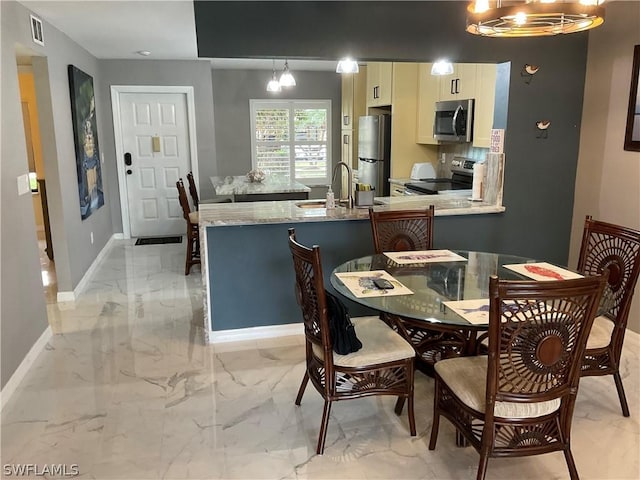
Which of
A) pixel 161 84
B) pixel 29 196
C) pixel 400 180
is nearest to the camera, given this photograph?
pixel 29 196

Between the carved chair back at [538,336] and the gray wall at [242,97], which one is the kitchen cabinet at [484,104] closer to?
the carved chair back at [538,336]

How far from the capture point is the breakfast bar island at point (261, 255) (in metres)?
3.35

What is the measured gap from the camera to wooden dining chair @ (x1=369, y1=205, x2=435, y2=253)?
3.04 meters

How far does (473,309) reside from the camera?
6.72ft

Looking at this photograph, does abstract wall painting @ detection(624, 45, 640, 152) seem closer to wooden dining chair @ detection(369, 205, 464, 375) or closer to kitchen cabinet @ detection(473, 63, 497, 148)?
kitchen cabinet @ detection(473, 63, 497, 148)

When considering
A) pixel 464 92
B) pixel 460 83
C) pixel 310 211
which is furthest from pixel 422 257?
pixel 460 83

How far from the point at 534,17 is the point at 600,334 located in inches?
59.7

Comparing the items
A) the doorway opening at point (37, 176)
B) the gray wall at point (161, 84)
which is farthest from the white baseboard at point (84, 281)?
the gray wall at point (161, 84)

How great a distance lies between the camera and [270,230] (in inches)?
134

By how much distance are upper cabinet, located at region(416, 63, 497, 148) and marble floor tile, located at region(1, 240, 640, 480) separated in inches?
77.8

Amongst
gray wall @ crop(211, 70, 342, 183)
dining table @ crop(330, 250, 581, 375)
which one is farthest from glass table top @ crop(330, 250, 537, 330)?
gray wall @ crop(211, 70, 342, 183)

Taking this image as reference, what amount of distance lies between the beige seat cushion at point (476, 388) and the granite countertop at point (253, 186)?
133 inches

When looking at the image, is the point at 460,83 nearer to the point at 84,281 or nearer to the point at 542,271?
the point at 542,271

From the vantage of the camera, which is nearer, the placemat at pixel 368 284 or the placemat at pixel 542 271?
the placemat at pixel 368 284
